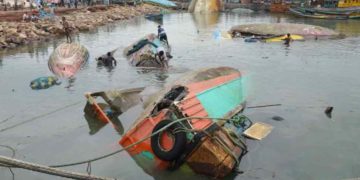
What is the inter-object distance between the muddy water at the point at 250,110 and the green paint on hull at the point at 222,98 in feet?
3.04

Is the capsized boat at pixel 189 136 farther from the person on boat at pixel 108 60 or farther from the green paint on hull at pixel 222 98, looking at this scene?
the person on boat at pixel 108 60

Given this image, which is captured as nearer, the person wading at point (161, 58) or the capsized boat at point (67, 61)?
the capsized boat at point (67, 61)

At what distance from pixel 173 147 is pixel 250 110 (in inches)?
266

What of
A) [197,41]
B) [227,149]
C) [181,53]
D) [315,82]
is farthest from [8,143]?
[197,41]

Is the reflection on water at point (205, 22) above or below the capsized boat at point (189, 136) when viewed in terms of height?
above

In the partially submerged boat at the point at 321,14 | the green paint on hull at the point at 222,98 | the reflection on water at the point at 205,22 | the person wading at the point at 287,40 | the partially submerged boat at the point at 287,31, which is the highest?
the partially submerged boat at the point at 321,14

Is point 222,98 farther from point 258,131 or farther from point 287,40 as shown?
point 287,40

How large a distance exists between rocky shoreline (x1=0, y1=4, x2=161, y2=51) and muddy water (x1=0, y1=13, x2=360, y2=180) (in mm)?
3802

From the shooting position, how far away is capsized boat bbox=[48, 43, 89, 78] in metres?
23.4

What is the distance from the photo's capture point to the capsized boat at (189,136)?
10.3 meters

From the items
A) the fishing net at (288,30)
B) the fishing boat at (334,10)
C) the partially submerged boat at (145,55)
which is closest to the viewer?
the partially submerged boat at (145,55)

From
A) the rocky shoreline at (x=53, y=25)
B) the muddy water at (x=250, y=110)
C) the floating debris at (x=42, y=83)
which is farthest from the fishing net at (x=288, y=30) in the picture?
the floating debris at (x=42, y=83)

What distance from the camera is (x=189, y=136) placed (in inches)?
414

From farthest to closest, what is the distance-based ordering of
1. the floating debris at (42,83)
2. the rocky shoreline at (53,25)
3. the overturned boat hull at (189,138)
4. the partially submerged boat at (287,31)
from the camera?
the partially submerged boat at (287,31), the rocky shoreline at (53,25), the floating debris at (42,83), the overturned boat hull at (189,138)
